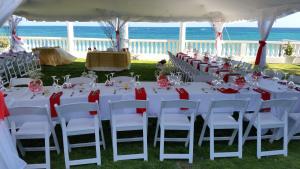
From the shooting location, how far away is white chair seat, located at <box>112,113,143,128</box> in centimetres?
325

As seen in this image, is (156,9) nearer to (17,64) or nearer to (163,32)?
(17,64)

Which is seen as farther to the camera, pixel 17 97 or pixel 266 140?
pixel 266 140

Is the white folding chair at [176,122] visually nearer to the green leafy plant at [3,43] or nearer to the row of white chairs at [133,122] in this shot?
the row of white chairs at [133,122]

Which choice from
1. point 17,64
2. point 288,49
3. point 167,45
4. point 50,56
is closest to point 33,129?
point 17,64

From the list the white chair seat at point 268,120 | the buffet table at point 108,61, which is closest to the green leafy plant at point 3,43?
the buffet table at point 108,61

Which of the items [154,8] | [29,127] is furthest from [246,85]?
[154,8]

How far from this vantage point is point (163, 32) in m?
45.6

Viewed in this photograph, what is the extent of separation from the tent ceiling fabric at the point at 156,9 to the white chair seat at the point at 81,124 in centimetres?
550

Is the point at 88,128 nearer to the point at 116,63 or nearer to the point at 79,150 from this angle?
the point at 79,150

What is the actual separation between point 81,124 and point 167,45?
33.4 ft

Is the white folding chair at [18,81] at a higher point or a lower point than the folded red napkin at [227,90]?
higher

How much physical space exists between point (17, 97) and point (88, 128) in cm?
114

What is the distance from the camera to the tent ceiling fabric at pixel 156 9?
7.52m

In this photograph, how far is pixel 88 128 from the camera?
315cm
